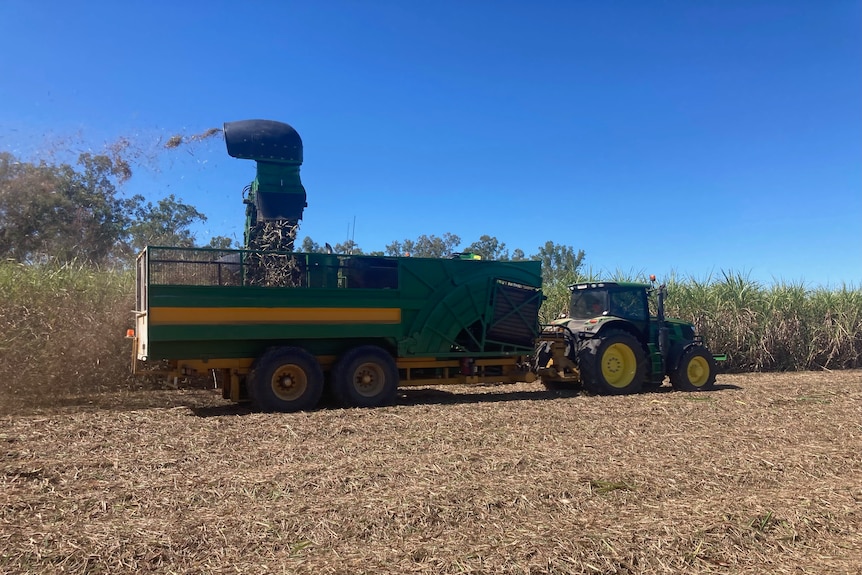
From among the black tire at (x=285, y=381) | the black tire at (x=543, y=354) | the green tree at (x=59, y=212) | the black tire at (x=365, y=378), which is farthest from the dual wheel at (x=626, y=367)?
the green tree at (x=59, y=212)

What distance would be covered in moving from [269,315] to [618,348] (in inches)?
231

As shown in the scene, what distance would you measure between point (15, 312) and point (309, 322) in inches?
182

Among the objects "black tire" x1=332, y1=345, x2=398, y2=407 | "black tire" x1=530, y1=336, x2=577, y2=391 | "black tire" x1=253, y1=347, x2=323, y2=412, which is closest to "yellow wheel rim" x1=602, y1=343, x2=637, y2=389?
"black tire" x1=530, y1=336, x2=577, y2=391

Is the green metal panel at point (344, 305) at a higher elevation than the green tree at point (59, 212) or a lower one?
lower

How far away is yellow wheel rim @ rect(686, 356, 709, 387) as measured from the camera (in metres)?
11.2

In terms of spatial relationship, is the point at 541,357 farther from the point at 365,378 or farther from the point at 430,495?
the point at 430,495

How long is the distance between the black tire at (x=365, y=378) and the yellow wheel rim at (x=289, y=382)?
0.45 m

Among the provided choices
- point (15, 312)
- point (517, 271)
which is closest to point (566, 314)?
point (517, 271)

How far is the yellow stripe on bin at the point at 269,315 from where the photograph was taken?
776 cm

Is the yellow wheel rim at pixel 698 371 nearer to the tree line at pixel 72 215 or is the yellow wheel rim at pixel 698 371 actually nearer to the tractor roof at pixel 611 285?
the tractor roof at pixel 611 285

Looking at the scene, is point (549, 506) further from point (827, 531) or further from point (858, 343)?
point (858, 343)

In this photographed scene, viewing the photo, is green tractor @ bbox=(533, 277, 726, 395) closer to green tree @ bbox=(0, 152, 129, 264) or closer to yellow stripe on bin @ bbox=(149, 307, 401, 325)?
yellow stripe on bin @ bbox=(149, 307, 401, 325)

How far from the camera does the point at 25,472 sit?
4.56 m

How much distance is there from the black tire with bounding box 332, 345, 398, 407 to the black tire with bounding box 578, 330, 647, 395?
332cm
